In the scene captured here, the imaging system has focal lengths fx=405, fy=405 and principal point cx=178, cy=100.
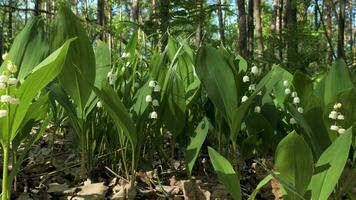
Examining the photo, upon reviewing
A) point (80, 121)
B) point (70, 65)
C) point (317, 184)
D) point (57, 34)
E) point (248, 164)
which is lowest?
point (248, 164)

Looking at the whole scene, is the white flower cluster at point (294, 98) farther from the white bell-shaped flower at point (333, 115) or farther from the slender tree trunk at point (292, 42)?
the slender tree trunk at point (292, 42)

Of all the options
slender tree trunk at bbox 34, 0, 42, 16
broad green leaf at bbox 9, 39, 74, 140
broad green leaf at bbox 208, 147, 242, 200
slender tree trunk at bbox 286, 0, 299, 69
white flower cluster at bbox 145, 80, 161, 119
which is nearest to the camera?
broad green leaf at bbox 9, 39, 74, 140

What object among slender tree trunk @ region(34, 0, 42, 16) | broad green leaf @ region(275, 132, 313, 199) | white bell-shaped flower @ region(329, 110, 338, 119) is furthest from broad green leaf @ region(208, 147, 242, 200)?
slender tree trunk @ region(34, 0, 42, 16)

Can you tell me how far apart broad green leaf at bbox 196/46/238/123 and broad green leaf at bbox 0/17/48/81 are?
21.8 inches

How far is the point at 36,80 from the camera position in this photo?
1.03 metres

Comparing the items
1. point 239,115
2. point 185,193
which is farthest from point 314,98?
point 185,193

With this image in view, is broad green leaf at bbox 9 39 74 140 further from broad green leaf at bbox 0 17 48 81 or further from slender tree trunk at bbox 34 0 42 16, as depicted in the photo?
slender tree trunk at bbox 34 0 42 16

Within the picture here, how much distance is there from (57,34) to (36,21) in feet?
0.42

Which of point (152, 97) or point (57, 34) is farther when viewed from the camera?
point (152, 97)

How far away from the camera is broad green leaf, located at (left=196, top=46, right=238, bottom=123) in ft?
4.71

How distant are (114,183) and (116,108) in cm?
39

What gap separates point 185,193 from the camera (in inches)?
54.0

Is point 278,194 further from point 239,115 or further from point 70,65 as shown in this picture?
point 70,65

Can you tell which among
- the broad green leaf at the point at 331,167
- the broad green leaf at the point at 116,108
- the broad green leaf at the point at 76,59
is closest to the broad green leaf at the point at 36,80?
the broad green leaf at the point at 116,108
